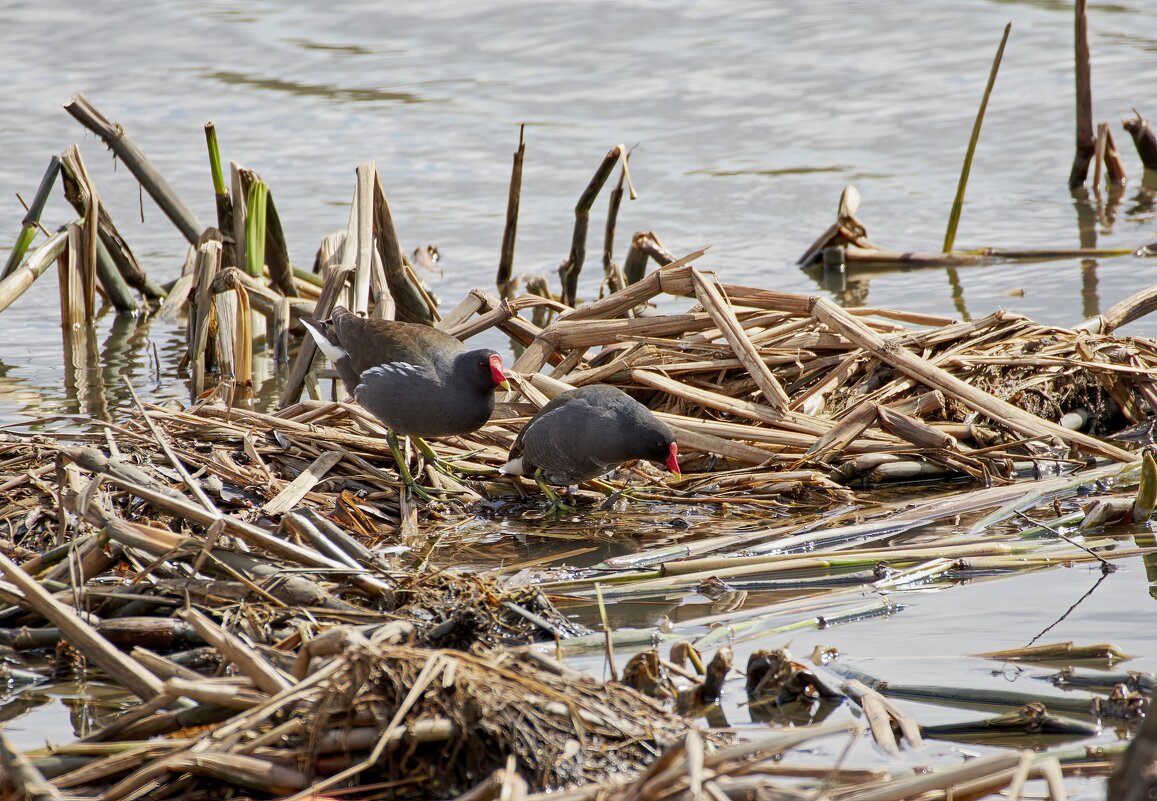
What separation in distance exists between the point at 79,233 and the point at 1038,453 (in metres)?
5.10

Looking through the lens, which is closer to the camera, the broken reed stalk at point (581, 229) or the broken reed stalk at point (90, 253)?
the broken reed stalk at point (90, 253)

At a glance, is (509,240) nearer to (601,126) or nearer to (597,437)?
(597,437)

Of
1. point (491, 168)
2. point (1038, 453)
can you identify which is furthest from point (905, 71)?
point (1038, 453)

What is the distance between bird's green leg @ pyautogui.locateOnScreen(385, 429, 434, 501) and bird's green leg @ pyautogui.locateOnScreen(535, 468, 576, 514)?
41cm

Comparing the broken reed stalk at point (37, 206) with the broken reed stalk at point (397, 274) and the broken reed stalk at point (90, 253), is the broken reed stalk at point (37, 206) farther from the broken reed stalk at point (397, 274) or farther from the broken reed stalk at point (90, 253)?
the broken reed stalk at point (397, 274)

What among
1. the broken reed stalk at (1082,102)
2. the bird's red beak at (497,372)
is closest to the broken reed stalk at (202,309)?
the bird's red beak at (497,372)

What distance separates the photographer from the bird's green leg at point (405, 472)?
15.8 ft

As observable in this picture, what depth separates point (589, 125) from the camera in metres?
11.9

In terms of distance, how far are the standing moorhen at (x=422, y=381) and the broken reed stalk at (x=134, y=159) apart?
2517mm

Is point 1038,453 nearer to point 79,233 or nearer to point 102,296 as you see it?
point 79,233

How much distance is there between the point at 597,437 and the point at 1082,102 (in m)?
6.43

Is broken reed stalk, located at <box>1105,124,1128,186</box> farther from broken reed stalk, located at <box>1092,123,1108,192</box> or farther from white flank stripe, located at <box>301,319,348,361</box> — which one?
white flank stripe, located at <box>301,319,348,361</box>

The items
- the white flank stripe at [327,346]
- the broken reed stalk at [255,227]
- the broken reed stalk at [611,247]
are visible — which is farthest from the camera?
the broken reed stalk at [611,247]

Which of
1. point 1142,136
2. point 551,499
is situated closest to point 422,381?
point 551,499
